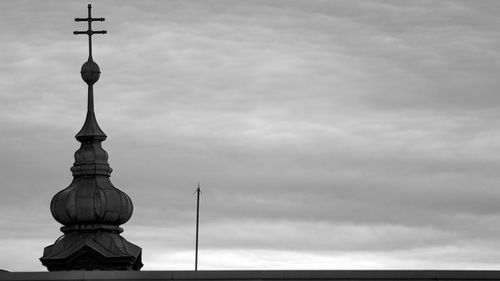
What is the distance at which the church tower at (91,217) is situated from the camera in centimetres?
9731

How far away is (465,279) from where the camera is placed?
215 feet

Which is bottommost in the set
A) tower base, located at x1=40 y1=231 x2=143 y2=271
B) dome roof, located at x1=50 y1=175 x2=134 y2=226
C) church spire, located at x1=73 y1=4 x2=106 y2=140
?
tower base, located at x1=40 y1=231 x2=143 y2=271

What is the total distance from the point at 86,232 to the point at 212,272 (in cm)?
3590

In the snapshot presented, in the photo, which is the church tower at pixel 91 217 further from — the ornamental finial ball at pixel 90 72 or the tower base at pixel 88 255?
the ornamental finial ball at pixel 90 72

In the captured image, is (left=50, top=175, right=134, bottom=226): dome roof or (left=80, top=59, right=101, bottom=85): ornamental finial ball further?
(left=80, top=59, right=101, bottom=85): ornamental finial ball

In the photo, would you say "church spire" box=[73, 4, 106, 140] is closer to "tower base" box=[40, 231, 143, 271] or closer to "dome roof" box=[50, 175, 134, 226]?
"dome roof" box=[50, 175, 134, 226]

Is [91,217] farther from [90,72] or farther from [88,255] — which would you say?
[90,72]

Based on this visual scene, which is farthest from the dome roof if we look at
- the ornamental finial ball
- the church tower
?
the ornamental finial ball

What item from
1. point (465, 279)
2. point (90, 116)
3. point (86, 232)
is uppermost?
point (90, 116)

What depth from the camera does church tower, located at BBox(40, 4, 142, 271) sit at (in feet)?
319

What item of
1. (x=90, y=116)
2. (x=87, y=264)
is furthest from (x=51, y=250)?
(x=90, y=116)

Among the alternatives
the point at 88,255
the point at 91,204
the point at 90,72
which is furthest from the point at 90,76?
the point at 88,255

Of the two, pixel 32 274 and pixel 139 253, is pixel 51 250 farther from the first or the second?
pixel 32 274

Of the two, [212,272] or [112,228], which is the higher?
[112,228]
